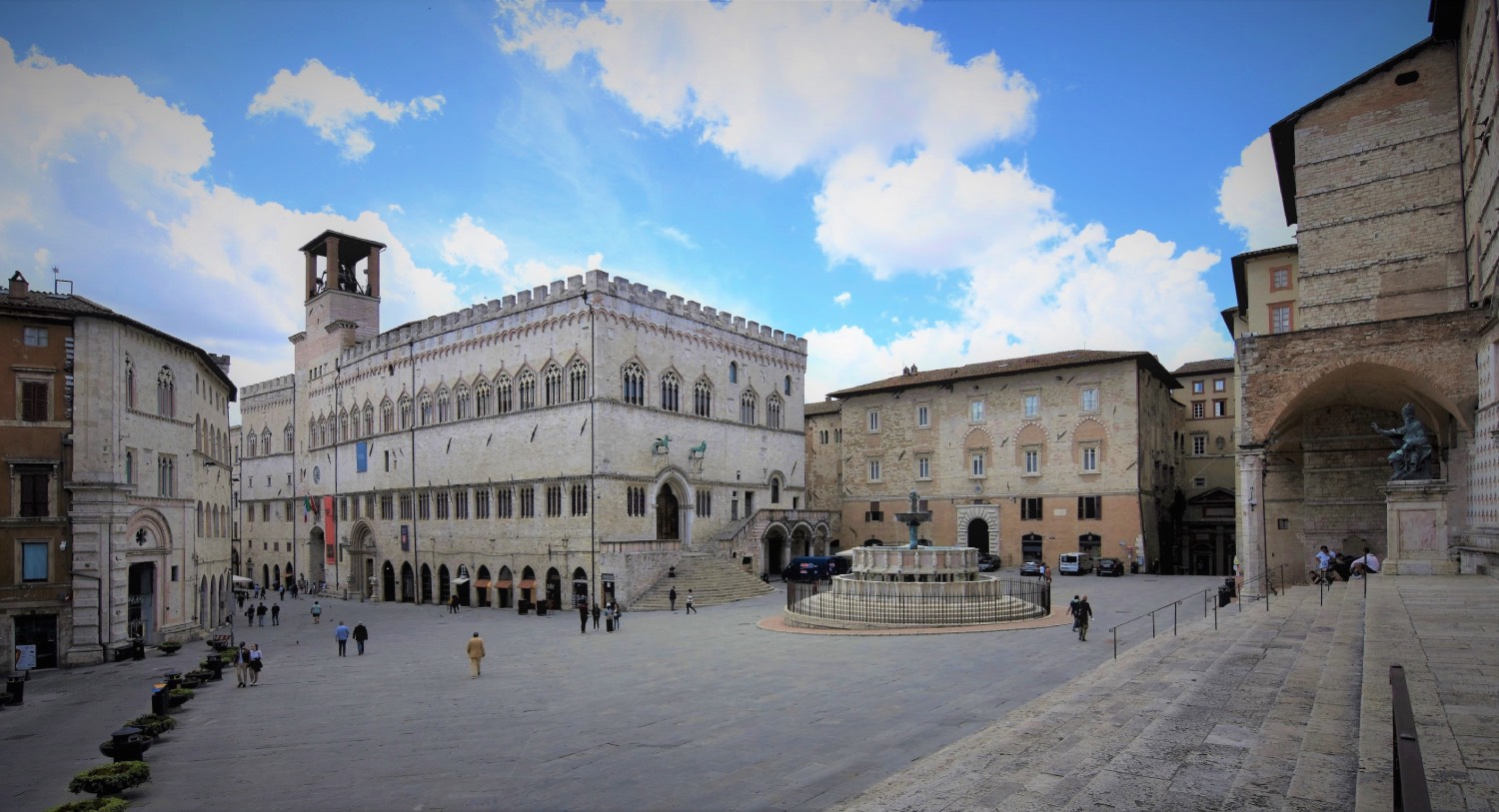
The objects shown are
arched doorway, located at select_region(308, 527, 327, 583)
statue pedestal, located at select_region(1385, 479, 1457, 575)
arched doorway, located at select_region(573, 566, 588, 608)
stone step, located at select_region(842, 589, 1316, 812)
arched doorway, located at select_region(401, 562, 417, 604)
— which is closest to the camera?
stone step, located at select_region(842, 589, 1316, 812)

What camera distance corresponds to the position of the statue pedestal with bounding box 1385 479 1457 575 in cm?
2184

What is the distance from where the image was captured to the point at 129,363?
30141 mm

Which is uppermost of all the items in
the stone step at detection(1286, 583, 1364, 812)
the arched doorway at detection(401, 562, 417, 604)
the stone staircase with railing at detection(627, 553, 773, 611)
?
the stone step at detection(1286, 583, 1364, 812)

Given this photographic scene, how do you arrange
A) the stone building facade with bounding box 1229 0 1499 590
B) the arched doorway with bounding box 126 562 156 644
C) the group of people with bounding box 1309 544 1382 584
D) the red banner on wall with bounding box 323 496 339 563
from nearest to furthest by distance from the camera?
the stone building facade with bounding box 1229 0 1499 590 < the group of people with bounding box 1309 544 1382 584 < the arched doorway with bounding box 126 562 156 644 < the red banner on wall with bounding box 323 496 339 563

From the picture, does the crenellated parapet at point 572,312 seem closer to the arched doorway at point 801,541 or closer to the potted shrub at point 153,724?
the arched doorway at point 801,541

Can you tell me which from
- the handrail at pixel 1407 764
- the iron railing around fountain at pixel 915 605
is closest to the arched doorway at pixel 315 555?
the iron railing around fountain at pixel 915 605

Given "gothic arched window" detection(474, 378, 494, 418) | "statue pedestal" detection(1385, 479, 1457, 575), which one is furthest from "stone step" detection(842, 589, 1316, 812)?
"gothic arched window" detection(474, 378, 494, 418)

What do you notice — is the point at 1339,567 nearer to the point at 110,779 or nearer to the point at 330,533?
the point at 110,779

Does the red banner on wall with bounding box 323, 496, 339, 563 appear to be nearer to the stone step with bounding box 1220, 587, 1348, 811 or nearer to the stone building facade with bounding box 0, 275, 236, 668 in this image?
the stone building facade with bounding box 0, 275, 236, 668

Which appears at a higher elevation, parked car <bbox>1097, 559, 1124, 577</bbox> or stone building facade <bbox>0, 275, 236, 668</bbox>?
stone building facade <bbox>0, 275, 236, 668</bbox>

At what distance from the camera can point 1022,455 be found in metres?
51.2

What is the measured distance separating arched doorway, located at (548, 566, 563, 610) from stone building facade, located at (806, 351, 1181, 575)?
18877mm

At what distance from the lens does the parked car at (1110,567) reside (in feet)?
146

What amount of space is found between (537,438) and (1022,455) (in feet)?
90.7
